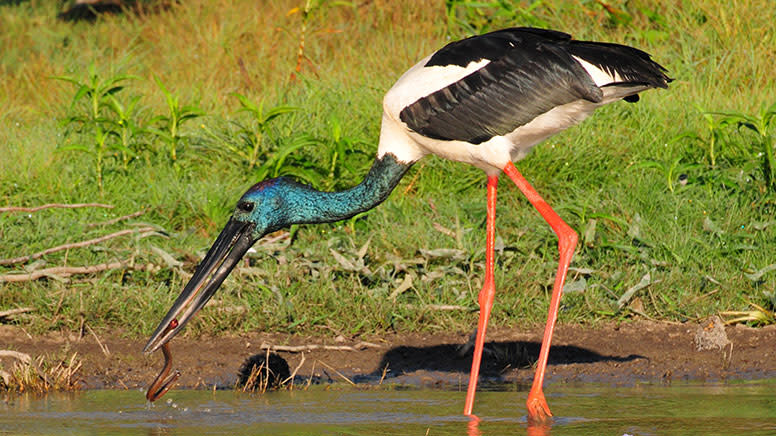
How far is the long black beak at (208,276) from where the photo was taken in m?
4.80

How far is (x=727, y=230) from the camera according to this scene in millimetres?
6684

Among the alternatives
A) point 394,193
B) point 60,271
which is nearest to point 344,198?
point 60,271

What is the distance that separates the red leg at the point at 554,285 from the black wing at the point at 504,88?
255 millimetres

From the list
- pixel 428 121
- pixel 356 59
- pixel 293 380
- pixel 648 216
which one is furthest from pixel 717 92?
pixel 293 380

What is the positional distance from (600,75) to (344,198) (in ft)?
4.15

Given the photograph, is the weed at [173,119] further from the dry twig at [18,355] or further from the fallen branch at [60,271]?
the dry twig at [18,355]

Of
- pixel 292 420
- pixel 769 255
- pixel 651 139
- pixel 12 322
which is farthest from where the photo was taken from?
pixel 651 139

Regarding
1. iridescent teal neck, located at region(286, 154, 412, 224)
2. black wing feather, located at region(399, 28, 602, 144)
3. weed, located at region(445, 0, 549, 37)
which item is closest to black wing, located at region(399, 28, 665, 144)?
black wing feather, located at region(399, 28, 602, 144)

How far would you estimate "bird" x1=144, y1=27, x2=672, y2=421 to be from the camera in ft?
16.7

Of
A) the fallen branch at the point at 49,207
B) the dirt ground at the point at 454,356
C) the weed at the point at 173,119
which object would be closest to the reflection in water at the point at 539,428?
the dirt ground at the point at 454,356

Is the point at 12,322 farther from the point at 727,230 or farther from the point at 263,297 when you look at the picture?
the point at 727,230

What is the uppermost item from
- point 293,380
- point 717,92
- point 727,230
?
point 717,92

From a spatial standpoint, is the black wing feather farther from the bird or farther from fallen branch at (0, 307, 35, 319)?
fallen branch at (0, 307, 35, 319)

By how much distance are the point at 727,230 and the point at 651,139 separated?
1248 millimetres
